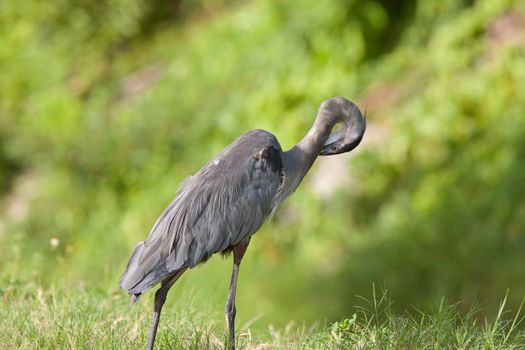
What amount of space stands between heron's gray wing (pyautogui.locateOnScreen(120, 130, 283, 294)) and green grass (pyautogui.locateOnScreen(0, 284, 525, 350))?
1.34 ft

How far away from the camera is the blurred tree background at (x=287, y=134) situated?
33.7 ft

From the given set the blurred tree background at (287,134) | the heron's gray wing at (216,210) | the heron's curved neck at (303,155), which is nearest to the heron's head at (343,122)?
the heron's curved neck at (303,155)

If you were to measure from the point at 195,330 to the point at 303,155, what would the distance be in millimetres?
1217

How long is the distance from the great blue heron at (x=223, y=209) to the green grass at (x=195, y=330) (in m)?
0.33

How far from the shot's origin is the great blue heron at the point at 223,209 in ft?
16.5

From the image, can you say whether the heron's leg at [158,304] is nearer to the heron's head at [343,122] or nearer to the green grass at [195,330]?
the green grass at [195,330]

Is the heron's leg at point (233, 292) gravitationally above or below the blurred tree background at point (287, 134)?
below

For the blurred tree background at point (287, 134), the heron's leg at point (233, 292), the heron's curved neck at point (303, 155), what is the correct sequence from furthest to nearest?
1. the blurred tree background at point (287, 134)
2. the heron's curved neck at point (303, 155)
3. the heron's leg at point (233, 292)

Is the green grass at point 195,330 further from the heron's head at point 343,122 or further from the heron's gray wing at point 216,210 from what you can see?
the heron's head at point 343,122

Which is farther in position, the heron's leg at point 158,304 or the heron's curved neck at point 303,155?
the heron's curved neck at point 303,155

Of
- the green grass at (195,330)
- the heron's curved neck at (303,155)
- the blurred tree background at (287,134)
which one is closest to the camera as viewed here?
the green grass at (195,330)

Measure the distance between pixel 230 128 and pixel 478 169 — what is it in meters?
4.05

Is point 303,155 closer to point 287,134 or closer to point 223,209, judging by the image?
point 223,209

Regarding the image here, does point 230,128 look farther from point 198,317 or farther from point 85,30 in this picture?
point 198,317
